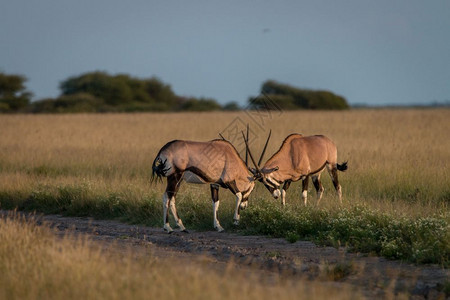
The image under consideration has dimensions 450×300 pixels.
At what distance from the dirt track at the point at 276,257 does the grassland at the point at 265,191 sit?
0.96ft

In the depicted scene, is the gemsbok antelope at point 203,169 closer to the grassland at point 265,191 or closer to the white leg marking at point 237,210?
the white leg marking at point 237,210

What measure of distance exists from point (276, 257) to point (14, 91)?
40.1 m

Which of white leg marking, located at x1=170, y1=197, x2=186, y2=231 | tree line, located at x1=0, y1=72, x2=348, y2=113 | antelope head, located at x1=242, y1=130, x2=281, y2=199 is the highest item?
tree line, located at x1=0, y1=72, x2=348, y2=113

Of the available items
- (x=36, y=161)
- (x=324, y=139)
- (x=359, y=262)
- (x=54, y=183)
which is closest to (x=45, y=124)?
(x=36, y=161)

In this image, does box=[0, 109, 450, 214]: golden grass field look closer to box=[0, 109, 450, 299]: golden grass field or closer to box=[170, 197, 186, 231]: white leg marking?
box=[0, 109, 450, 299]: golden grass field

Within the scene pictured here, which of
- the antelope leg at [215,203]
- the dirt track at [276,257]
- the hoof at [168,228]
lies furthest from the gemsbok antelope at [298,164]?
the hoof at [168,228]

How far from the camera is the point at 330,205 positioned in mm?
10570

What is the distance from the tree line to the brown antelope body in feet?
105

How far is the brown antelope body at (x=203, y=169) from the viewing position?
10016 mm

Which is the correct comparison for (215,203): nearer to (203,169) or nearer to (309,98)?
(203,169)

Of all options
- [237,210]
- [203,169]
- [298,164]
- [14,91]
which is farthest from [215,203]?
[14,91]

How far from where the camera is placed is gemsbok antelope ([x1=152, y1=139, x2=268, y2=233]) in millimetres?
10016

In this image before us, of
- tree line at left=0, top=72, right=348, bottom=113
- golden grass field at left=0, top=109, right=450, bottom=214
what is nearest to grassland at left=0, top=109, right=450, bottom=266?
golden grass field at left=0, top=109, right=450, bottom=214

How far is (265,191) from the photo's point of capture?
13.0m
